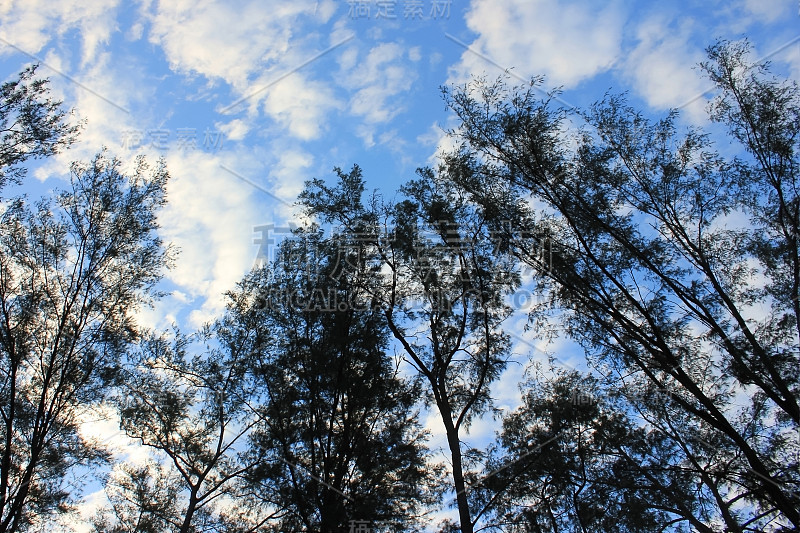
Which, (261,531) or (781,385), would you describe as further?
(261,531)

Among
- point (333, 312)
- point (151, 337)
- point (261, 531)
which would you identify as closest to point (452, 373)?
point (333, 312)

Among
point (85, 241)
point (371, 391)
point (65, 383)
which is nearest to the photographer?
point (65, 383)

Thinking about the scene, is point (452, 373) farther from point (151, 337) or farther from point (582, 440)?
point (151, 337)

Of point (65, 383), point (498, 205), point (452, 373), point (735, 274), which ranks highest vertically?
point (498, 205)

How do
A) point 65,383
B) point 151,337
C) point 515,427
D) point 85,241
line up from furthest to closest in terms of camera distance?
point 515,427 → point 151,337 → point 85,241 → point 65,383

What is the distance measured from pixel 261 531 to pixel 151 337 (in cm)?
520

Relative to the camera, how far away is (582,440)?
1250 cm

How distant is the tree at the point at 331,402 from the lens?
952 centimetres

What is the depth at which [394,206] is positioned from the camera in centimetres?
1101

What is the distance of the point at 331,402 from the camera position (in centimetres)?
1030

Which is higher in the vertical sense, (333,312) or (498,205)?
(498,205)

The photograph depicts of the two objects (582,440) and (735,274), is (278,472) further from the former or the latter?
(735,274)

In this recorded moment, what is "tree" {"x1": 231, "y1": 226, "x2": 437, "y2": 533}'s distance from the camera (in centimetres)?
952

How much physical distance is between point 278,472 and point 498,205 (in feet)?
23.0
